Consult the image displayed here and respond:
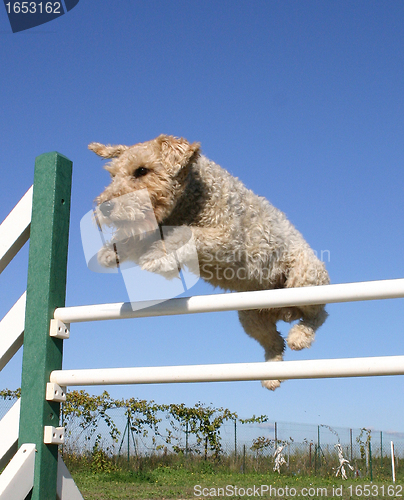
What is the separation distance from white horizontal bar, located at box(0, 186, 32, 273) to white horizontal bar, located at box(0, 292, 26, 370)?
0.23 meters

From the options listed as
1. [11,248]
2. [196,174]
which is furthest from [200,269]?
[11,248]

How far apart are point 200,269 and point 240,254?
0.31 meters

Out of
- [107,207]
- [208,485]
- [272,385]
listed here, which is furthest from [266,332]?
[208,485]

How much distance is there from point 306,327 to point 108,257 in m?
1.61

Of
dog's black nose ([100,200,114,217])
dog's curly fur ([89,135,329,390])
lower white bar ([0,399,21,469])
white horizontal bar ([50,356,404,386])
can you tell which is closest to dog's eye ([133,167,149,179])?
dog's curly fur ([89,135,329,390])

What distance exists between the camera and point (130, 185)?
3.00 meters

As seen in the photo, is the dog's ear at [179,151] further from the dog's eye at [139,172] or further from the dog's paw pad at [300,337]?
the dog's paw pad at [300,337]

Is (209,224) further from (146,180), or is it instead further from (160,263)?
(160,263)

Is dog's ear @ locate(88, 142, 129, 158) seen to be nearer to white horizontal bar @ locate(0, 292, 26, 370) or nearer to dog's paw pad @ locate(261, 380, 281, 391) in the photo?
white horizontal bar @ locate(0, 292, 26, 370)

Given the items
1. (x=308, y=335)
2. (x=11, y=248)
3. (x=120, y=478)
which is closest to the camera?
(x=11, y=248)

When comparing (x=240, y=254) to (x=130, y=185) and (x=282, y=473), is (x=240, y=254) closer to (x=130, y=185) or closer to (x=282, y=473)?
(x=130, y=185)

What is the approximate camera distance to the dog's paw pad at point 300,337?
332 cm

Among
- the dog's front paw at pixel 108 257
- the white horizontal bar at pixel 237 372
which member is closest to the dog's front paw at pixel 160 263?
the dog's front paw at pixel 108 257

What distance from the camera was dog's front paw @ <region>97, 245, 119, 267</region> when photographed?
2588mm
